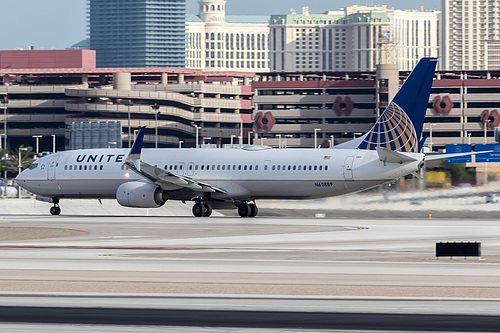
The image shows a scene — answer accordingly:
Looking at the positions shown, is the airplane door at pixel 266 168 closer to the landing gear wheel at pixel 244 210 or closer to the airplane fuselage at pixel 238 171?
the airplane fuselage at pixel 238 171

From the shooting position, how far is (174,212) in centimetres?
6594

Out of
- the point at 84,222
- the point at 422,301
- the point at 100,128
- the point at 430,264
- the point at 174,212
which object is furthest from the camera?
the point at 100,128

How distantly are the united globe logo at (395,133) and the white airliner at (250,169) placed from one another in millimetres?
54

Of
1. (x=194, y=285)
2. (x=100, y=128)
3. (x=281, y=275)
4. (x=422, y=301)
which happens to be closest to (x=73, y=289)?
(x=194, y=285)

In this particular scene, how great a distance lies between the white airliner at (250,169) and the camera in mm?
55062

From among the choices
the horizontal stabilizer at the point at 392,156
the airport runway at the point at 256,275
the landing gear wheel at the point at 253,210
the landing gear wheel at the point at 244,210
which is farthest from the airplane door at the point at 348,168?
the landing gear wheel at the point at 244,210

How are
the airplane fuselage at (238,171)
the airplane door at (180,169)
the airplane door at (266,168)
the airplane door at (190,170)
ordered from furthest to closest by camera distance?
1. the airplane door at (180,169)
2. the airplane door at (190,170)
3. the airplane door at (266,168)
4. the airplane fuselage at (238,171)

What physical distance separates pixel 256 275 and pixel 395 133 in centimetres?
2580

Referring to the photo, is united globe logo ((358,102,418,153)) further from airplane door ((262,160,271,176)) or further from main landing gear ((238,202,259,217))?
main landing gear ((238,202,259,217))

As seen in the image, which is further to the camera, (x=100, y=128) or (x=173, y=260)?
(x=100, y=128)

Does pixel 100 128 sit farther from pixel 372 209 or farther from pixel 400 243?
pixel 400 243

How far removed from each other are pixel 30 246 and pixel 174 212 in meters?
25.1

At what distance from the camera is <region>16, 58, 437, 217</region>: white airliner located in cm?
5506

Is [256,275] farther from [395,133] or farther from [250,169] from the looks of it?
[250,169]
